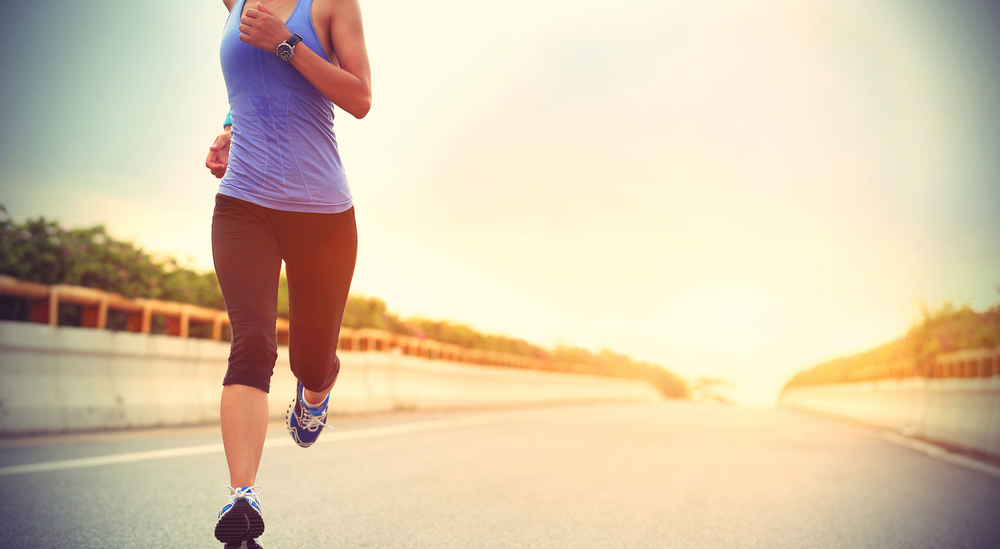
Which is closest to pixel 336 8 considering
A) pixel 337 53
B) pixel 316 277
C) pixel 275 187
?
pixel 337 53

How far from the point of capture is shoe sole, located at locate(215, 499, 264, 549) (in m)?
2.70

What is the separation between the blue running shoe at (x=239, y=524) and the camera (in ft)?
8.86

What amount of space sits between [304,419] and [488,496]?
6.78 feet

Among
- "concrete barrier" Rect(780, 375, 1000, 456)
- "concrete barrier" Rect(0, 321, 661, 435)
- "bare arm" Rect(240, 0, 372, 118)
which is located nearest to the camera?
"bare arm" Rect(240, 0, 372, 118)

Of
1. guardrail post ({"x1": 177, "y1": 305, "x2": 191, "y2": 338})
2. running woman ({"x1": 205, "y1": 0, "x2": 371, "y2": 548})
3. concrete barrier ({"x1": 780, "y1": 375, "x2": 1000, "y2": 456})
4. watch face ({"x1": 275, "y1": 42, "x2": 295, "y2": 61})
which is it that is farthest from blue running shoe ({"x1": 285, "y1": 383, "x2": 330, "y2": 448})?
concrete barrier ({"x1": 780, "y1": 375, "x2": 1000, "y2": 456})

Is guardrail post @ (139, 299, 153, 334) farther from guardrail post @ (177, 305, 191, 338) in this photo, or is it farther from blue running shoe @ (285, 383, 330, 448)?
blue running shoe @ (285, 383, 330, 448)

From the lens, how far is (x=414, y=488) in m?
5.70

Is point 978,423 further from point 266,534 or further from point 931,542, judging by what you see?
point 266,534

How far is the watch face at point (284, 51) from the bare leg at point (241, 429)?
1.15 m

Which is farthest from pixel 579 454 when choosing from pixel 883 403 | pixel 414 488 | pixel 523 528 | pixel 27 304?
pixel 883 403

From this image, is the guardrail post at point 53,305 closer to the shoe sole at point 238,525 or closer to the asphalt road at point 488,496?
the asphalt road at point 488,496

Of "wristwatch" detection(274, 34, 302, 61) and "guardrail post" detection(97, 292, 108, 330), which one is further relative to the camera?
"guardrail post" detection(97, 292, 108, 330)

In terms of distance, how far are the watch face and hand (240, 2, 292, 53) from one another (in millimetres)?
24

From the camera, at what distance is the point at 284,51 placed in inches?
112
